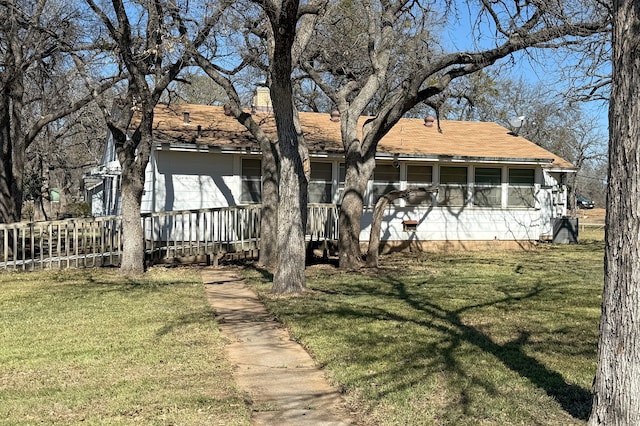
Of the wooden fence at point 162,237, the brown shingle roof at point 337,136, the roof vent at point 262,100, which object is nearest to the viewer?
the wooden fence at point 162,237

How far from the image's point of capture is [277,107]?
34.7ft

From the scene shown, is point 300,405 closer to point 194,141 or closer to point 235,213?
point 235,213

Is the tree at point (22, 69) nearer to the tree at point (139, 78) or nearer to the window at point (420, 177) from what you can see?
the tree at point (139, 78)

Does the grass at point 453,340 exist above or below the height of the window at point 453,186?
below

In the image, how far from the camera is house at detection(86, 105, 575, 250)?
16.9 metres

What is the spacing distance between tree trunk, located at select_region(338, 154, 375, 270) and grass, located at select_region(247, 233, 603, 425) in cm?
90

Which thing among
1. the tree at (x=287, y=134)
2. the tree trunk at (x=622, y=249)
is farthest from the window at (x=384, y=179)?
the tree trunk at (x=622, y=249)

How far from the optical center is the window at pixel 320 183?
18453 millimetres

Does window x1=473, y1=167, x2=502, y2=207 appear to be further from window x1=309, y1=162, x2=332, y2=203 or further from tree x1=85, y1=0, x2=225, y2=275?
tree x1=85, y1=0, x2=225, y2=275

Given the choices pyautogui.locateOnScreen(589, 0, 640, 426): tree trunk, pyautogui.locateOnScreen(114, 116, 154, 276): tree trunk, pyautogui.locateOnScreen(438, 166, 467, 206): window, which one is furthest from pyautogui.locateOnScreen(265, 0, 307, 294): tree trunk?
pyautogui.locateOnScreen(438, 166, 467, 206): window

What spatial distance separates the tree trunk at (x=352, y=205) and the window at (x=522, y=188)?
7607 millimetres

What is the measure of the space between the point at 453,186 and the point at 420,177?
1.19 m

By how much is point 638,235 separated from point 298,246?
7507mm

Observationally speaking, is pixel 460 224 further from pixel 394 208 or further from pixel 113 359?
pixel 113 359
